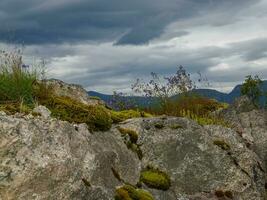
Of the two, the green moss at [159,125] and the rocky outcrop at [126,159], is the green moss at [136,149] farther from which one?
the green moss at [159,125]

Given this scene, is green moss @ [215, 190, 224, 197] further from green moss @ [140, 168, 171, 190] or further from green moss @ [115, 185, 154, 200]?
green moss @ [115, 185, 154, 200]

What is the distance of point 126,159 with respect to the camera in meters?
17.4

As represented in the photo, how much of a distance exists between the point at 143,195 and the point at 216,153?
5.15 m

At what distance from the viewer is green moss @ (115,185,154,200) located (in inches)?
591

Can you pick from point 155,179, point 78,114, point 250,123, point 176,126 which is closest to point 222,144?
point 176,126

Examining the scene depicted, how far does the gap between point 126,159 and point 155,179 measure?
48.7 inches

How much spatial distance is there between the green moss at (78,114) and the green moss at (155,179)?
2054 millimetres

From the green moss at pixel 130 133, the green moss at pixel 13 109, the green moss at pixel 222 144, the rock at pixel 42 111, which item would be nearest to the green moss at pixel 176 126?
the green moss at pixel 222 144

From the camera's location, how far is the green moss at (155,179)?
57.3 ft

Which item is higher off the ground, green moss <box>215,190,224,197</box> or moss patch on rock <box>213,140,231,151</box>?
moss patch on rock <box>213,140,231,151</box>

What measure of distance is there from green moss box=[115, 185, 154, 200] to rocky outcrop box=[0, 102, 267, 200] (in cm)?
22

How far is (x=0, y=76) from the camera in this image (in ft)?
60.1

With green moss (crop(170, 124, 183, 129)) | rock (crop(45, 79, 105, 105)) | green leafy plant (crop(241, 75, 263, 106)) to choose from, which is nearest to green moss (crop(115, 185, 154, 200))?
green moss (crop(170, 124, 183, 129))

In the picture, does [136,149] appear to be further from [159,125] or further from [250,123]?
[250,123]
